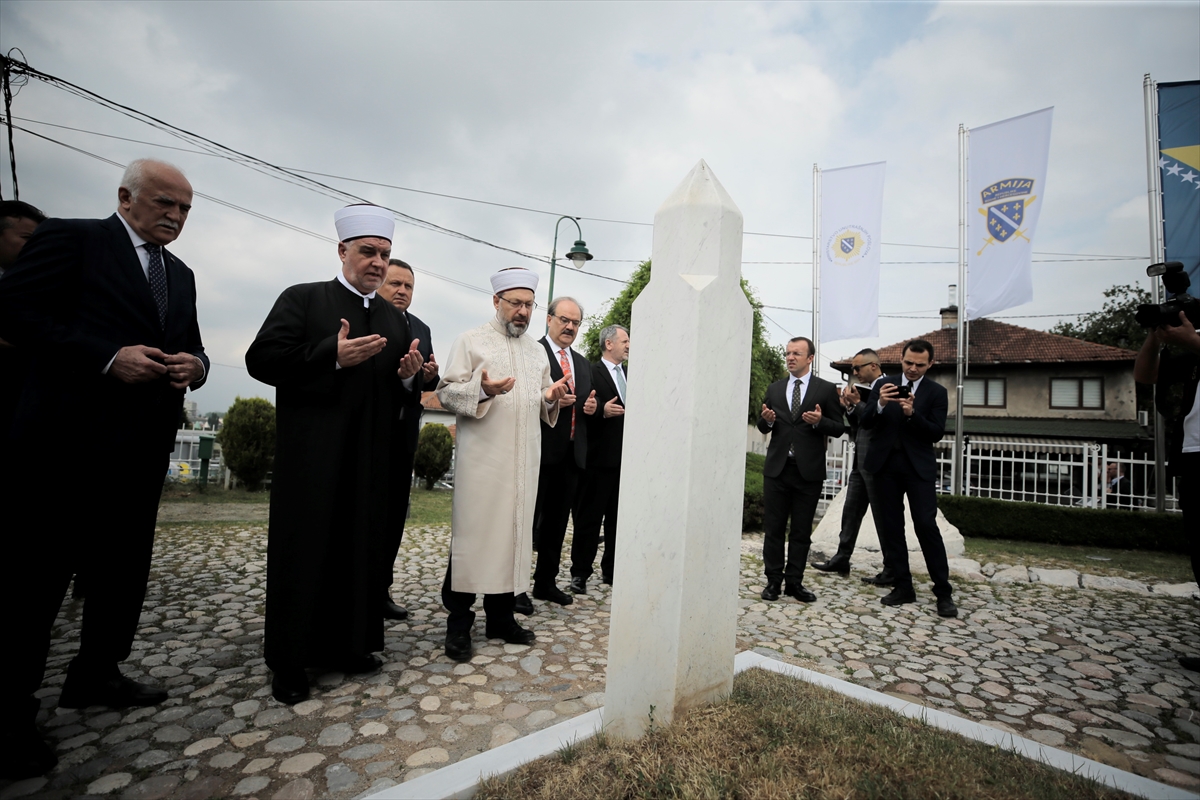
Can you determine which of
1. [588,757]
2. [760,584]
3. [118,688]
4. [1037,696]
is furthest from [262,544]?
[1037,696]

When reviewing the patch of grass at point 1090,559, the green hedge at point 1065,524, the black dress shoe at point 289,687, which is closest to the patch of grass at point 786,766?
the black dress shoe at point 289,687

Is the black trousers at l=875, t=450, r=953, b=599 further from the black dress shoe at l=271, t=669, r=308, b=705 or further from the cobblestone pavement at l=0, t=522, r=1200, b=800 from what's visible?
the black dress shoe at l=271, t=669, r=308, b=705

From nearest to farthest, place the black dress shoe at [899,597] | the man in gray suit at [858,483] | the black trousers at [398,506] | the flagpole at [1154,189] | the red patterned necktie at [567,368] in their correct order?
the black trousers at [398,506], the red patterned necktie at [567,368], the black dress shoe at [899,597], the man in gray suit at [858,483], the flagpole at [1154,189]

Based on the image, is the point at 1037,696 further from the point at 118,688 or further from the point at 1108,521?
the point at 1108,521

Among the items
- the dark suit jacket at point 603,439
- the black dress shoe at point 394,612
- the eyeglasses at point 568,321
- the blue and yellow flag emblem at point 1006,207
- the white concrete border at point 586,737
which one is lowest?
the black dress shoe at point 394,612

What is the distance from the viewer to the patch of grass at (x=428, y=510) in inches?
391

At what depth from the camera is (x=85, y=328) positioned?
2.65m

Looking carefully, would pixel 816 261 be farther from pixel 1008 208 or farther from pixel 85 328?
pixel 85 328

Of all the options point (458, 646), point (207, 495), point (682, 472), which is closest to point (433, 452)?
point (207, 495)

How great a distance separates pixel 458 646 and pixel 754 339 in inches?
1124

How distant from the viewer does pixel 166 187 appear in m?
2.84

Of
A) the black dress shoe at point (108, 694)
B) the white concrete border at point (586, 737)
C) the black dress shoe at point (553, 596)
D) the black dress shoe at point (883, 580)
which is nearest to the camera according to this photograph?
the white concrete border at point (586, 737)

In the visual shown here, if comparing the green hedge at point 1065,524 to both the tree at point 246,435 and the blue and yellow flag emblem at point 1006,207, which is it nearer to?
the blue and yellow flag emblem at point 1006,207

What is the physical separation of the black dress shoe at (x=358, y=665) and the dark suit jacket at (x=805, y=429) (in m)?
3.69
